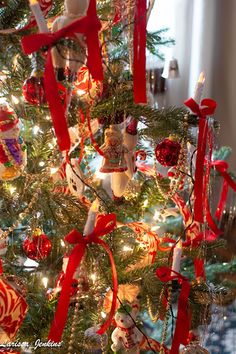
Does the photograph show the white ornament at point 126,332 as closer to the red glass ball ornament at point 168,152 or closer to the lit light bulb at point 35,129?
the red glass ball ornament at point 168,152

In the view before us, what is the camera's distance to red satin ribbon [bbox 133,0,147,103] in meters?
0.65

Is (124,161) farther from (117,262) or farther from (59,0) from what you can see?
(59,0)

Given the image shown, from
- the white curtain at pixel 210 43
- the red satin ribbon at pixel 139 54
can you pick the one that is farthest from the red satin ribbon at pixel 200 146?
the white curtain at pixel 210 43

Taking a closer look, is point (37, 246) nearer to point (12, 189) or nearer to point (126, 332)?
point (12, 189)

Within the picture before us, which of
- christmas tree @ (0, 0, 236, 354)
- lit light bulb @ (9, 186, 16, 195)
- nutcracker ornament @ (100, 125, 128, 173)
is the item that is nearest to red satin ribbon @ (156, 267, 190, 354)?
christmas tree @ (0, 0, 236, 354)

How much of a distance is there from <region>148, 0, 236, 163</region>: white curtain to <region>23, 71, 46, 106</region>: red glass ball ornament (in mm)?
1366

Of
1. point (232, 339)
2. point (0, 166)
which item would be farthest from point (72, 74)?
point (232, 339)

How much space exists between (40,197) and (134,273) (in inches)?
9.0

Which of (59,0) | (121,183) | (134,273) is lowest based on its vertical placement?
(134,273)

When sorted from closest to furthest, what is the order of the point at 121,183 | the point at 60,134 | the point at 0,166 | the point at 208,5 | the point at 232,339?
1. the point at 60,134
2. the point at 0,166
3. the point at 121,183
4. the point at 232,339
5. the point at 208,5

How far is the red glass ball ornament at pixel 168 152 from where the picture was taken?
2.75ft

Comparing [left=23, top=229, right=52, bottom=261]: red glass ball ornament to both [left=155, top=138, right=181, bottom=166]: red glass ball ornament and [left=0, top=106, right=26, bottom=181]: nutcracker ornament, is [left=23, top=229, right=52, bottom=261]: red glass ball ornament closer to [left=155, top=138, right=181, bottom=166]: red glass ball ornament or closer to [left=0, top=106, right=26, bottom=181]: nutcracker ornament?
[left=0, top=106, right=26, bottom=181]: nutcracker ornament

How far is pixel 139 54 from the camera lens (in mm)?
661

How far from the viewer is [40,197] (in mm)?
788
